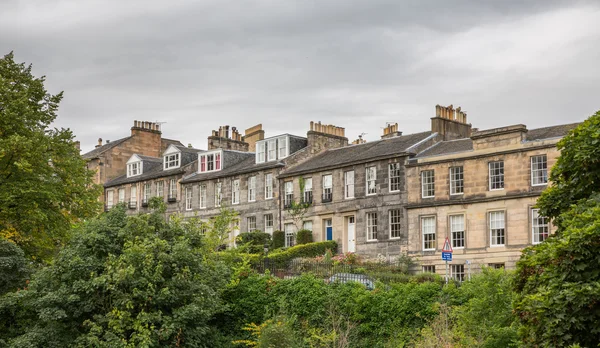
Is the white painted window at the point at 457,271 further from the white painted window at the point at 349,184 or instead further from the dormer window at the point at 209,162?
the dormer window at the point at 209,162

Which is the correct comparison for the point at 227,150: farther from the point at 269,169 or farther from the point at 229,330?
the point at 229,330

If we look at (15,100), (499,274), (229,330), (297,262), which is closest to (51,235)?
(15,100)

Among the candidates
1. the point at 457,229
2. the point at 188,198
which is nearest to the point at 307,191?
the point at 457,229

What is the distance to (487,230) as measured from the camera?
43656mm

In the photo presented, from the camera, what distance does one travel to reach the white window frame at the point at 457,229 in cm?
4484

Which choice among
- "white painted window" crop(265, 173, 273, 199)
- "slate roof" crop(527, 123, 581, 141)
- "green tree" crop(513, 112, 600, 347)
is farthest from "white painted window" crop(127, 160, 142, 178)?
"green tree" crop(513, 112, 600, 347)

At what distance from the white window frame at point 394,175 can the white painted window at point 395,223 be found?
48.5 inches

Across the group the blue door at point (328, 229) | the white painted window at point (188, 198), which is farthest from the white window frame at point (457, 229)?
the white painted window at point (188, 198)

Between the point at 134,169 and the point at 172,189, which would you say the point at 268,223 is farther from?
the point at 134,169

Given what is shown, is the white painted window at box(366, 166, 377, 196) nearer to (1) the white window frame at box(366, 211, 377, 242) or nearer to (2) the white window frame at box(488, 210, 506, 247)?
(1) the white window frame at box(366, 211, 377, 242)

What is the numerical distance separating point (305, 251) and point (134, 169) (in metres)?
23.3

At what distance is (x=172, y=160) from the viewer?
63.6 meters

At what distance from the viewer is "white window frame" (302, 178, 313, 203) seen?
172ft

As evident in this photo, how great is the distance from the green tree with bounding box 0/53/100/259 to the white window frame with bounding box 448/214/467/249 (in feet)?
61.4
